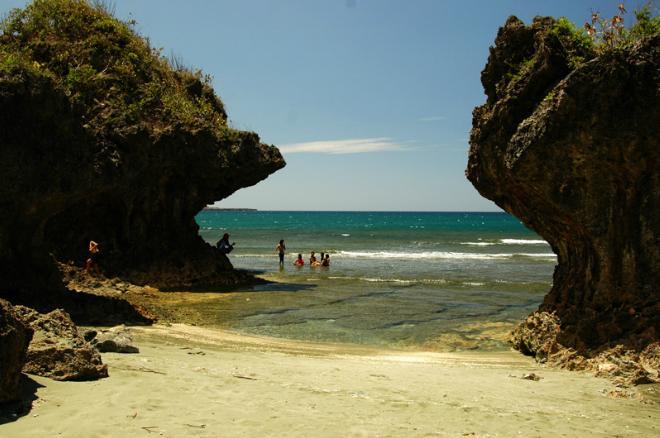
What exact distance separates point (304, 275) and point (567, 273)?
58.4 feet

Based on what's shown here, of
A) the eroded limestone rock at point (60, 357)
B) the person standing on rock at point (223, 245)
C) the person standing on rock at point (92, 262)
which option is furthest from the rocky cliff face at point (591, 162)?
the person standing on rock at point (223, 245)

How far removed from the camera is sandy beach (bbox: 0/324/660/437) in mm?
5531

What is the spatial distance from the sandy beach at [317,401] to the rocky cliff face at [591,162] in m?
1.72

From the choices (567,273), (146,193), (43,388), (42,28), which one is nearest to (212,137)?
(146,193)

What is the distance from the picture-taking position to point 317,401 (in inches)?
260

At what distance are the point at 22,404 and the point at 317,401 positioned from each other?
313cm

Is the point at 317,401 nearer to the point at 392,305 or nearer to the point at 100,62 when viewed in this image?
the point at 392,305

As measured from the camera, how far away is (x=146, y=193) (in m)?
21.1

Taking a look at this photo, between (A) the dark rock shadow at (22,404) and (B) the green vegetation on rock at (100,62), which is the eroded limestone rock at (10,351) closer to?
(A) the dark rock shadow at (22,404)

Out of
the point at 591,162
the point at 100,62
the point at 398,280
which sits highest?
the point at 100,62

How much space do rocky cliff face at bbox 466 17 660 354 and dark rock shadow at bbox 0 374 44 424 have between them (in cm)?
860

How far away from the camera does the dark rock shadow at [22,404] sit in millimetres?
5258

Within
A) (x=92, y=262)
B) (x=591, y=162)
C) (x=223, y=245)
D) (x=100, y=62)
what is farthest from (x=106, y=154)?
(x=223, y=245)

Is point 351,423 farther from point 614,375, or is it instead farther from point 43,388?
point 614,375
